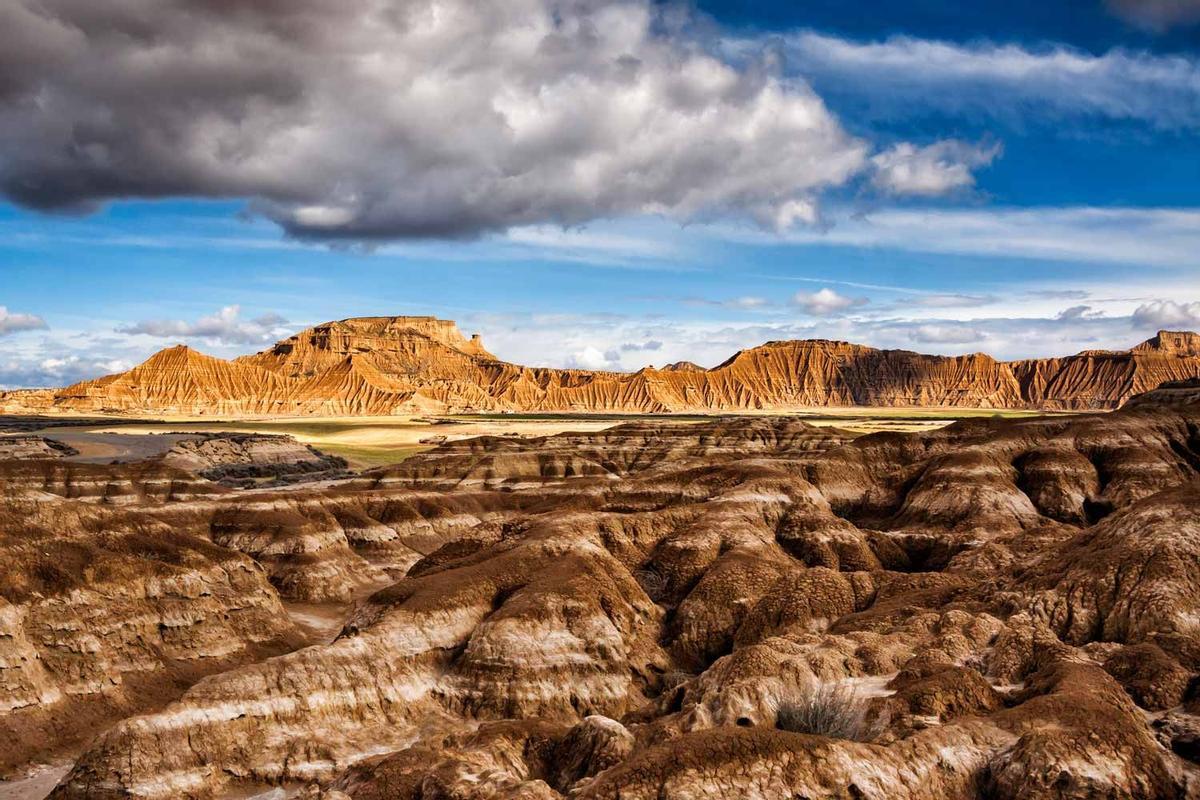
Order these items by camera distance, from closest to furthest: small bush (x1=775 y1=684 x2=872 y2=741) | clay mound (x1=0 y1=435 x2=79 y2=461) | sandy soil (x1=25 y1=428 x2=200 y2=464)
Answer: small bush (x1=775 y1=684 x2=872 y2=741), clay mound (x1=0 y1=435 x2=79 y2=461), sandy soil (x1=25 y1=428 x2=200 y2=464)

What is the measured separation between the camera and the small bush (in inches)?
1051

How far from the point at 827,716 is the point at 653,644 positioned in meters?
15.1

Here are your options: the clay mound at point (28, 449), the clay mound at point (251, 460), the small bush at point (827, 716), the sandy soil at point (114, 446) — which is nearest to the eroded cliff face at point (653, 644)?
the small bush at point (827, 716)

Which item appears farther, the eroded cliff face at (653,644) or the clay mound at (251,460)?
the clay mound at (251,460)

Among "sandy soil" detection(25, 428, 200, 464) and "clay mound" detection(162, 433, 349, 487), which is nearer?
"clay mound" detection(162, 433, 349, 487)

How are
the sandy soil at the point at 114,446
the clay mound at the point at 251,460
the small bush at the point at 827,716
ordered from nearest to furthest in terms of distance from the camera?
the small bush at the point at 827,716 → the clay mound at the point at 251,460 → the sandy soil at the point at 114,446

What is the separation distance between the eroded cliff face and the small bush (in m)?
0.11

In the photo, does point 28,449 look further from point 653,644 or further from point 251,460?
point 653,644

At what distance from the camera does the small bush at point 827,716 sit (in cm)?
2670

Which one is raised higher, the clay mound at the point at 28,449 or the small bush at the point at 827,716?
the clay mound at the point at 28,449

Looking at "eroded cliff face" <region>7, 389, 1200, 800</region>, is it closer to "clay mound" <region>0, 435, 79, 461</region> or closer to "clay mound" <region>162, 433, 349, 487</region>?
"clay mound" <region>162, 433, 349, 487</region>

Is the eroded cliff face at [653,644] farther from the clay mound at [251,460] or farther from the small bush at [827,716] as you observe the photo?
the clay mound at [251,460]

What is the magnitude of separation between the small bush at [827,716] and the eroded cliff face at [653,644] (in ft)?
0.37

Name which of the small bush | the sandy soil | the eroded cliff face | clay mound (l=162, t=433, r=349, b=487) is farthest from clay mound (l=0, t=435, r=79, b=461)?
the small bush
